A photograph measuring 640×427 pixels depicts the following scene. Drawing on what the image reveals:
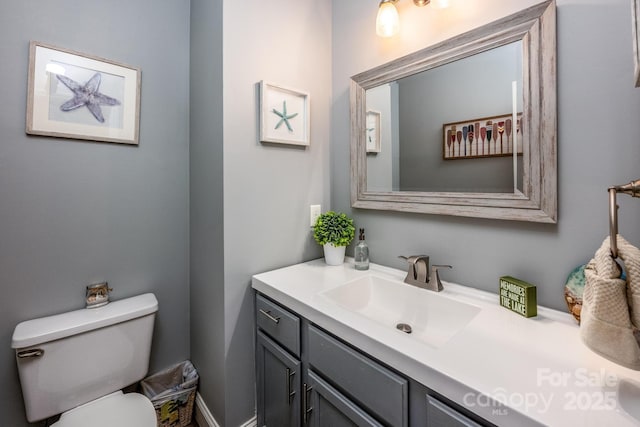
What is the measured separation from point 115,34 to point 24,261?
3.68 feet

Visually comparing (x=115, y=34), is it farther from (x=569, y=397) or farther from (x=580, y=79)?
(x=569, y=397)

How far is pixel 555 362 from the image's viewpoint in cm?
65

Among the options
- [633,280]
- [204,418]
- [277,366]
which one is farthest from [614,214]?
[204,418]

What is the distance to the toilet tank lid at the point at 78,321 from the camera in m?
1.05

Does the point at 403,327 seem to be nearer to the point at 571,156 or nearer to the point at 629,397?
the point at 629,397

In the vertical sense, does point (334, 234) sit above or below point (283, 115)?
below

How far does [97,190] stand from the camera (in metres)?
1.32

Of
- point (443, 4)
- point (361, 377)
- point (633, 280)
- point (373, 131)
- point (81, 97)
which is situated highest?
point (443, 4)

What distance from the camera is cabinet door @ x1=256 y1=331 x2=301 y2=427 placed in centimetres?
106

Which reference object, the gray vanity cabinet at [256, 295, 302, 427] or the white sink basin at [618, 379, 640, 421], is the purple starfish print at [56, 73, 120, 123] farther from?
the white sink basin at [618, 379, 640, 421]

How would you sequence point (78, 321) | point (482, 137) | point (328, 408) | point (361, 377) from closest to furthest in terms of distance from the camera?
point (361, 377) < point (328, 408) < point (482, 137) < point (78, 321)

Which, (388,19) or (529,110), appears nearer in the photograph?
(529,110)

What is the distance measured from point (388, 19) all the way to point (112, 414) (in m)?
2.01

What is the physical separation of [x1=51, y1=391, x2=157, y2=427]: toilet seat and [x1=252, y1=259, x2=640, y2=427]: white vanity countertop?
0.79 meters
